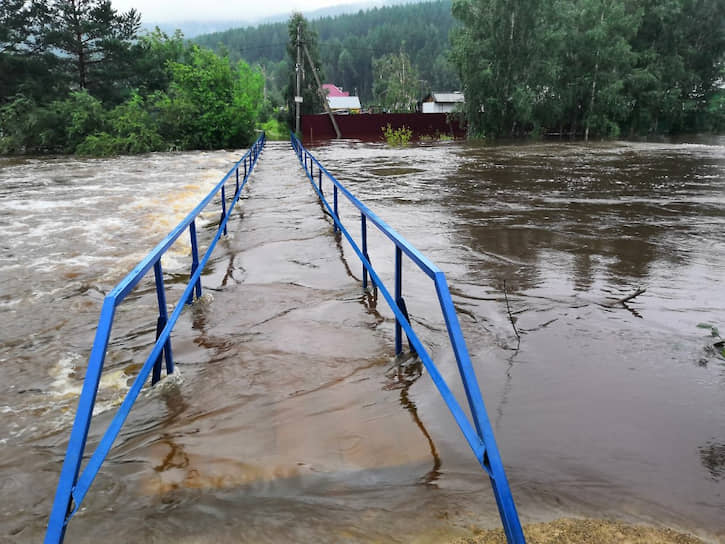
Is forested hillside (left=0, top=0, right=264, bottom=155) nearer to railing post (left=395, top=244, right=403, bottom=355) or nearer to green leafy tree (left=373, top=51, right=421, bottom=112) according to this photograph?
railing post (left=395, top=244, right=403, bottom=355)

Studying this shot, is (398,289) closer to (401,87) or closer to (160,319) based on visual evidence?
(160,319)

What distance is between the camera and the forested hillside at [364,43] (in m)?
109

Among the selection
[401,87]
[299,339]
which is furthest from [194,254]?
[401,87]

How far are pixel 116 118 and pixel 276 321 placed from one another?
88.5ft

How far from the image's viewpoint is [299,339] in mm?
4082

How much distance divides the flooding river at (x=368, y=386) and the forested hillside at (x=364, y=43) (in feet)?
316

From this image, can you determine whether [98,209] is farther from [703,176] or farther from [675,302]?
[703,176]

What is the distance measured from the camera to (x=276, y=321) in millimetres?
4457

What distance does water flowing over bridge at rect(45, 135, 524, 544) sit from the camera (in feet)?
5.72

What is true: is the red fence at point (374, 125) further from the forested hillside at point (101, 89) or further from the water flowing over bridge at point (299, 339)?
the water flowing over bridge at point (299, 339)

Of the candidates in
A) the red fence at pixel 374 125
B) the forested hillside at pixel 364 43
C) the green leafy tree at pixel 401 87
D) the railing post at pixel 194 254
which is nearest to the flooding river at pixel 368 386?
the railing post at pixel 194 254

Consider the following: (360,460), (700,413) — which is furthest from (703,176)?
(360,460)

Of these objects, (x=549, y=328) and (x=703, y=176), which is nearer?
(x=549, y=328)

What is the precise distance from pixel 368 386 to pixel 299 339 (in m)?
0.90
